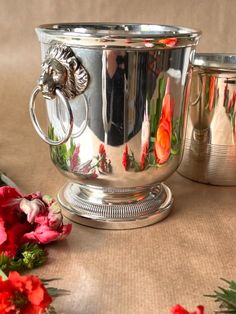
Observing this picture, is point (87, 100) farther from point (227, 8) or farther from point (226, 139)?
point (227, 8)

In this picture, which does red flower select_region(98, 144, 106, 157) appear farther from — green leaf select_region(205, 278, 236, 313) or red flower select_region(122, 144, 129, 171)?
green leaf select_region(205, 278, 236, 313)

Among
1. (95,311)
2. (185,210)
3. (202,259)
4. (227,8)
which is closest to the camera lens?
(95,311)

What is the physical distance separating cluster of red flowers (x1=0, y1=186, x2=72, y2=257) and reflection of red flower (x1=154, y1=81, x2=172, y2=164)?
15 cm

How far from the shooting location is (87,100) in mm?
713

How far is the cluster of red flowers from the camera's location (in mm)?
684

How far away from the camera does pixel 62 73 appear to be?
0.70 meters

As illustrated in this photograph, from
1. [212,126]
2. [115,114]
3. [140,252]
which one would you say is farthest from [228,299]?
[212,126]

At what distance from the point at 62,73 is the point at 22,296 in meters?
0.31

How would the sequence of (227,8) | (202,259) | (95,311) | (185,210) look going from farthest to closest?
(227,8) → (185,210) → (202,259) → (95,311)

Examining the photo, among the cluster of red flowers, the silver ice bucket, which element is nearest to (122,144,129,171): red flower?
the silver ice bucket

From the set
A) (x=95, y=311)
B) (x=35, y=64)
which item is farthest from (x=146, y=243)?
(x=35, y=64)

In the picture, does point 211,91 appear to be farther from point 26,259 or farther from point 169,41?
point 26,259

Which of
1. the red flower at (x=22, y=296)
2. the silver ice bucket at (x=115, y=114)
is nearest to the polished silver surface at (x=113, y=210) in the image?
the silver ice bucket at (x=115, y=114)

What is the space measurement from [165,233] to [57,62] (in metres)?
0.26
